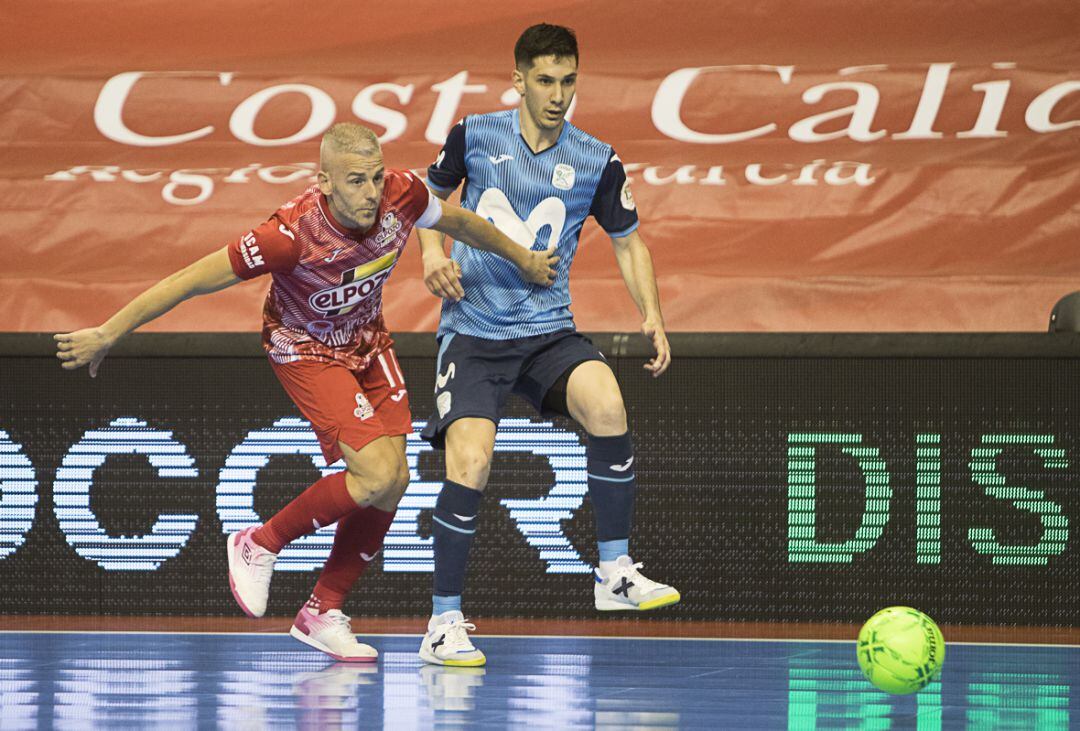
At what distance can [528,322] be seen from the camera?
5.36 m

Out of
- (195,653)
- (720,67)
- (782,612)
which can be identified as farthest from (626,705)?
(720,67)

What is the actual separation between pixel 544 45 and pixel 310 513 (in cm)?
169

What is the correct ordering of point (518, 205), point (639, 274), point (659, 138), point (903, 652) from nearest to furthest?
point (903, 652) < point (518, 205) < point (639, 274) < point (659, 138)

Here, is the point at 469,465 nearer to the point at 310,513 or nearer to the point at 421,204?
the point at 310,513

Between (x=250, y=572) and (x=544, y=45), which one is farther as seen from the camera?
(x=250, y=572)

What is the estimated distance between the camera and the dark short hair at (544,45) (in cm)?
521

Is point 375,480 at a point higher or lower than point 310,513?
higher

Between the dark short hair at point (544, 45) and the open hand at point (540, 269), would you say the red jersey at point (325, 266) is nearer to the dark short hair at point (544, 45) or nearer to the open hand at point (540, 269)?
the open hand at point (540, 269)

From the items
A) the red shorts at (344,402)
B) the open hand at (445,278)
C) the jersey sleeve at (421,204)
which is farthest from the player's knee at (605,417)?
the jersey sleeve at (421,204)

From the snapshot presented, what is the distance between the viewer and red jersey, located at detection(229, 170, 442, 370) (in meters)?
5.01

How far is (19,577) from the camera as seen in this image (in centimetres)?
673

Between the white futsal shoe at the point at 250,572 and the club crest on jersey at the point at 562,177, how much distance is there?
155 cm

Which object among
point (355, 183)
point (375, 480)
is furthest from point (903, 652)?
point (355, 183)

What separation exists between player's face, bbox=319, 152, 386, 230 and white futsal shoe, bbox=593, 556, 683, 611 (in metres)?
1.36
